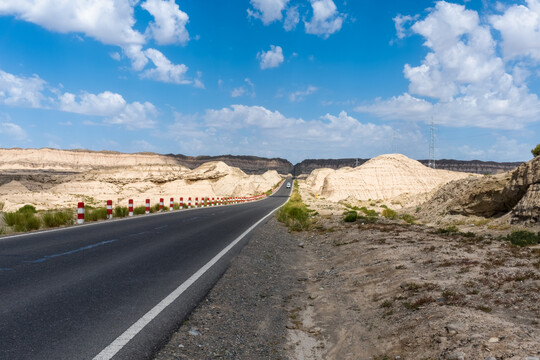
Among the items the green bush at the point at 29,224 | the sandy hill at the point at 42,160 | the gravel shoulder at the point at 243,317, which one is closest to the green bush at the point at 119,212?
the green bush at the point at 29,224

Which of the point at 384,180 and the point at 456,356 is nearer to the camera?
the point at 456,356

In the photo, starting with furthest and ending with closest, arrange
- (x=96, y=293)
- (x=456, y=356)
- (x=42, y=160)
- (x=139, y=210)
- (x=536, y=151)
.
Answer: (x=42, y=160)
(x=139, y=210)
(x=536, y=151)
(x=96, y=293)
(x=456, y=356)

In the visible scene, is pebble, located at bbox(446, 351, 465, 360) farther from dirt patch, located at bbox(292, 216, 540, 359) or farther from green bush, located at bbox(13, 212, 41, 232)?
green bush, located at bbox(13, 212, 41, 232)

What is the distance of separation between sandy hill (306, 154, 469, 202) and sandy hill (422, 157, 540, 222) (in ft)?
123

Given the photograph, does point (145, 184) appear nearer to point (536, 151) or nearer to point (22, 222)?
point (22, 222)

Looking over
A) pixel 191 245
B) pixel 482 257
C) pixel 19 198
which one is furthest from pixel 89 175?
pixel 482 257

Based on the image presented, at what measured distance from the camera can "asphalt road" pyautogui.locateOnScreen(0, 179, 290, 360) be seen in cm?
413

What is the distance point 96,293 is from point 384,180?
59.4 meters

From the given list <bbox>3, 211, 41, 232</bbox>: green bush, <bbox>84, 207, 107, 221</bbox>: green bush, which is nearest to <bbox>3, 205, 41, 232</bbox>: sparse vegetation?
<bbox>3, 211, 41, 232</bbox>: green bush

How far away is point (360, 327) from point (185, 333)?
7.74 feet

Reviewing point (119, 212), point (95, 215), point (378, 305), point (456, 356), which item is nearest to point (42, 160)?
point (119, 212)

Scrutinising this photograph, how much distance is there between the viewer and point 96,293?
233 inches

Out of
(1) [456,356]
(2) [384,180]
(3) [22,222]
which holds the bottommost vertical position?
(1) [456,356]

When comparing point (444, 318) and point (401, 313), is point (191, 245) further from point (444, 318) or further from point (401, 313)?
point (444, 318)
